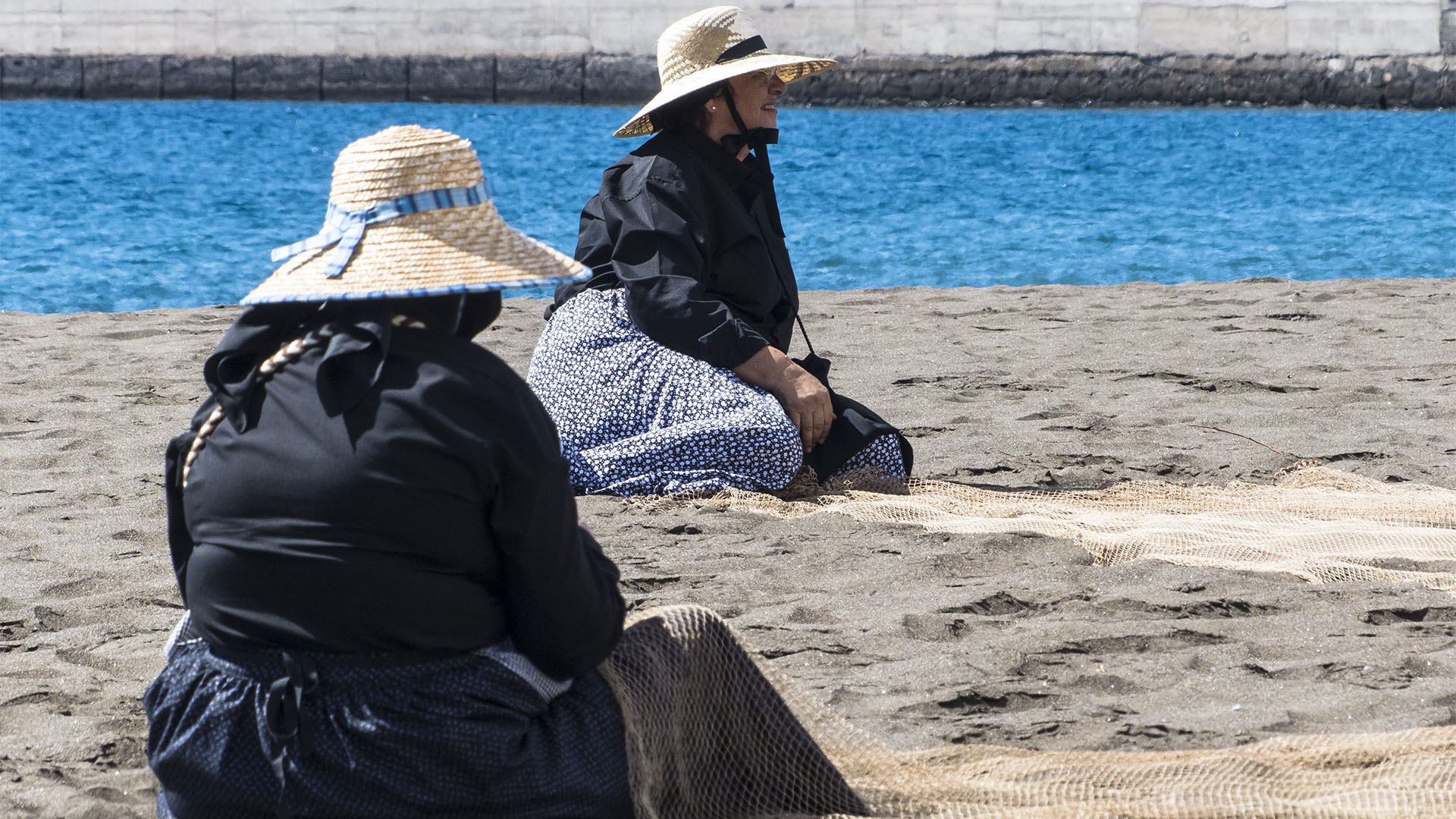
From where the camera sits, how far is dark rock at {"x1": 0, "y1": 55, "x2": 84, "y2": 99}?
3531 cm

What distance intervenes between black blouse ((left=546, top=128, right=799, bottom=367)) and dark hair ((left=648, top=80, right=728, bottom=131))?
0.11 feet

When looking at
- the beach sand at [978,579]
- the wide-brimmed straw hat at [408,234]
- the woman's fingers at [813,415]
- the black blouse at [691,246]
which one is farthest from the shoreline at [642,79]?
the wide-brimmed straw hat at [408,234]

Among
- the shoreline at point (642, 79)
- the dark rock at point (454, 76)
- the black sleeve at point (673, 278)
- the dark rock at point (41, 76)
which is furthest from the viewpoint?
the dark rock at point (454, 76)

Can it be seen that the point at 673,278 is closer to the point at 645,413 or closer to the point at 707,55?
the point at 645,413

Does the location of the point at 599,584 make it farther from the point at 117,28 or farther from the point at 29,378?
the point at 117,28

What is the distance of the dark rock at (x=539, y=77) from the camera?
3531 cm

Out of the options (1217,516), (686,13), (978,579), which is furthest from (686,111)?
(686,13)

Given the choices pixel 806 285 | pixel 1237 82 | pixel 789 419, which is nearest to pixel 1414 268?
pixel 806 285

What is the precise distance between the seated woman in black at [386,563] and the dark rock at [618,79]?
109 feet

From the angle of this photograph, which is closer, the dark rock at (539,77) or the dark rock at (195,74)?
the dark rock at (539,77)

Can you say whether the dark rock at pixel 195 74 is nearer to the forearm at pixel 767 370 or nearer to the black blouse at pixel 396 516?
the forearm at pixel 767 370

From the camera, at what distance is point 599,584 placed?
2102 millimetres

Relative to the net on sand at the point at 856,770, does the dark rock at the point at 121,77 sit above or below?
above

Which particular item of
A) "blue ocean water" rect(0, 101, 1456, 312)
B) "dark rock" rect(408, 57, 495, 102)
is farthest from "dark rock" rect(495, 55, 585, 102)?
"blue ocean water" rect(0, 101, 1456, 312)
